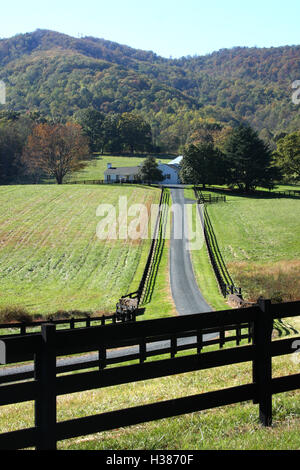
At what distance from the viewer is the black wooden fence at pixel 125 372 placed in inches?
174

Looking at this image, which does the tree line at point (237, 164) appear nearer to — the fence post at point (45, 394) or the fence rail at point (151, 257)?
the fence rail at point (151, 257)

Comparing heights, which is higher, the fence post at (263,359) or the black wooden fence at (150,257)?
the fence post at (263,359)

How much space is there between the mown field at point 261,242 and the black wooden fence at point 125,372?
77.3ft

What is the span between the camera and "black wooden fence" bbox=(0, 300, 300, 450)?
4.43 metres

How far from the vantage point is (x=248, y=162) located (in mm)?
88062

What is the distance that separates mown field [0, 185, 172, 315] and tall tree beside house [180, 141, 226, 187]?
19516 mm

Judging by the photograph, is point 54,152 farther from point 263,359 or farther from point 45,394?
point 45,394

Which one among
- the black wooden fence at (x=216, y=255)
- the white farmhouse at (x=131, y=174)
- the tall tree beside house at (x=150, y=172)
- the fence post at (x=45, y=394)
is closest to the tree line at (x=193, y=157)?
the tall tree beside house at (x=150, y=172)

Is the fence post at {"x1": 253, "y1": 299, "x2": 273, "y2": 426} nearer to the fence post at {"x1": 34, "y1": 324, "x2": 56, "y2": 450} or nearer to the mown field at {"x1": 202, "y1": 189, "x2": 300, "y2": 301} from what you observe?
the fence post at {"x1": 34, "y1": 324, "x2": 56, "y2": 450}

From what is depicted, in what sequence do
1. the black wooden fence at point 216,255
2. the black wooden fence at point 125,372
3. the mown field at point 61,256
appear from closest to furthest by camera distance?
the black wooden fence at point 125,372
the black wooden fence at point 216,255
the mown field at point 61,256

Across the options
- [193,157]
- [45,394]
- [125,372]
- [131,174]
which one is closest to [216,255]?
[125,372]

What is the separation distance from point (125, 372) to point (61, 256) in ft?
136

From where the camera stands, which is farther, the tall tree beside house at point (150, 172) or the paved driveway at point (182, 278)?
the tall tree beside house at point (150, 172)

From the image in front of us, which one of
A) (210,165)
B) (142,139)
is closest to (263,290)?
(210,165)
